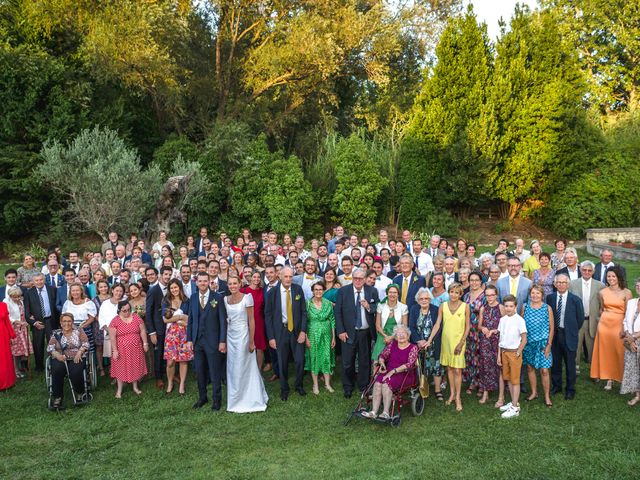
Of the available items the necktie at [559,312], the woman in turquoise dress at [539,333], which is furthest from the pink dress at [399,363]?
the necktie at [559,312]

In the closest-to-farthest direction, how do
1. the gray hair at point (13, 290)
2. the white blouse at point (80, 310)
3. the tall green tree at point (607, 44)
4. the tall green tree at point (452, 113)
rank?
the white blouse at point (80, 310) → the gray hair at point (13, 290) → the tall green tree at point (452, 113) → the tall green tree at point (607, 44)

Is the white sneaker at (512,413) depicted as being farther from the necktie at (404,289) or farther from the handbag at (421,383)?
the necktie at (404,289)

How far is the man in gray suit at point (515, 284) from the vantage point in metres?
7.36

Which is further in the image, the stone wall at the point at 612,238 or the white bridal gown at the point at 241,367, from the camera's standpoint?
the stone wall at the point at 612,238

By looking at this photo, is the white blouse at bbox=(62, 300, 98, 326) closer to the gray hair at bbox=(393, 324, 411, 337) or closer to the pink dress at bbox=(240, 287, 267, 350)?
the pink dress at bbox=(240, 287, 267, 350)

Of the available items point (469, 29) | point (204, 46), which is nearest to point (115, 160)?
point (204, 46)

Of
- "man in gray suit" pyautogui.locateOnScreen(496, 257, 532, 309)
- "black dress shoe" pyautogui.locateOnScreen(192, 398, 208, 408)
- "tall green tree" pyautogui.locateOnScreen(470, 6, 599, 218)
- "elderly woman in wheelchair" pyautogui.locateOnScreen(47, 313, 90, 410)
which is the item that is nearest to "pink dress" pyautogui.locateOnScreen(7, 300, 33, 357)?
"elderly woman in wheelchair" pyautogui.locateOnScreen(47, 313, 90, 410)

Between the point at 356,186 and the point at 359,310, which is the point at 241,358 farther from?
the point at 356,186

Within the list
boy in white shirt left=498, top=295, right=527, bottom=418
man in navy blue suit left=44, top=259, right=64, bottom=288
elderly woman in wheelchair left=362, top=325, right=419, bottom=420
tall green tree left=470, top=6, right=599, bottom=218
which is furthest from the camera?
tall green tree left=470, top=6, right=599, bottom=218

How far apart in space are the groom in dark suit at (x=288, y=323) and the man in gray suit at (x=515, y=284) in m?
2.69

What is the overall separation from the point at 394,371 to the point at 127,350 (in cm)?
356

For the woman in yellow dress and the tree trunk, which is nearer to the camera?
the woman in yellow dress

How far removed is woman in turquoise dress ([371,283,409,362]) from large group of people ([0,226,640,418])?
2 centimetres

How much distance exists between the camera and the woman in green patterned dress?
23.9ft
